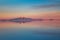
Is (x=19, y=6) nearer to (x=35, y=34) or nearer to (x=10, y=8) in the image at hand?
(x=10, y=8)

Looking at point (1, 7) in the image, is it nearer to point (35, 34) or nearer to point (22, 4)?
point (22, 4)

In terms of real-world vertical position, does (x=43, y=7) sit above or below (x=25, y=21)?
above

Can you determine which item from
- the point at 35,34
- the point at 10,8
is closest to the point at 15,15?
the point at 10,8

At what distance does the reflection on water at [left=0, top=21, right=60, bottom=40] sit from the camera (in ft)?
3.38

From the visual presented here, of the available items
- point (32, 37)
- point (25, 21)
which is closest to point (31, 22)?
point (25, 21)

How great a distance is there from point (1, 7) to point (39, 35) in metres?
0.53

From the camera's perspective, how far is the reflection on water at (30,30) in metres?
1.03

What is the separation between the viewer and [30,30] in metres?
1.03

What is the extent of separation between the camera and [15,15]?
1.03 metres

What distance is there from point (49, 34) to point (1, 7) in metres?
0.62

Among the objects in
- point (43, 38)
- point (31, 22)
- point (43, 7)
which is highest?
point (43, 7)

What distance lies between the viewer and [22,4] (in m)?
1.03

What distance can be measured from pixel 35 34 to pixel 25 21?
0.19 metres

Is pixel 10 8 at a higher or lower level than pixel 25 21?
higher
